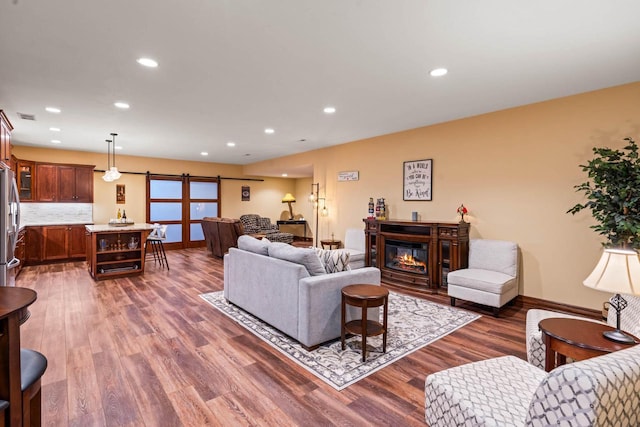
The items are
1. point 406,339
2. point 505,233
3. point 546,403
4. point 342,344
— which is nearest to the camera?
point 546,403

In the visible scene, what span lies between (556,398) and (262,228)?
920cm

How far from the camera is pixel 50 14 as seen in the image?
2.16 meters

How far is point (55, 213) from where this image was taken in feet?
23.6

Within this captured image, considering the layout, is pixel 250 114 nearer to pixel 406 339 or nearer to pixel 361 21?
pixel 361 21

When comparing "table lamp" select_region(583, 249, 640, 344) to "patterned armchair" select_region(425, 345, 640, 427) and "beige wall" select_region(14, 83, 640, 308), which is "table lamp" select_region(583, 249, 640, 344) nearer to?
"patterned armchair" select_region(425, 345, 640, 427)

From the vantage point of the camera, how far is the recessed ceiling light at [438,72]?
3038 mm

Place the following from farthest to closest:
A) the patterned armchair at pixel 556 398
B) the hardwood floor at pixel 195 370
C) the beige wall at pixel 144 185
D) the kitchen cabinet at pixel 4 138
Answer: the beige wall at pixel 144 185 → the kitchen cabinet at pixel 4 138 → the hardwood floor at pixel 195 370 → the patterned armchair at pixel 556 398

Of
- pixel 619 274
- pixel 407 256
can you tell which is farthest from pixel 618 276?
pixel 407 256

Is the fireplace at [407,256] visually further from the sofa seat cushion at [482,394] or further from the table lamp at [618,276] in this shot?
the sofa seat cushion at [482,394]

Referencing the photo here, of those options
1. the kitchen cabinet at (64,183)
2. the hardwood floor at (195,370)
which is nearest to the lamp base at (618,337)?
the hardwood floor at (195,370)

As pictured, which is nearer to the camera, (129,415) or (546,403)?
(546,403)

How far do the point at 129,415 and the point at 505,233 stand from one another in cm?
458

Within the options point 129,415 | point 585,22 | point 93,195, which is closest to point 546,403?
point 129,415

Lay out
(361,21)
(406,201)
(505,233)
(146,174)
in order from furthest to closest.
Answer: (146,174)
(406,201)
(505,233)
(361,21)
